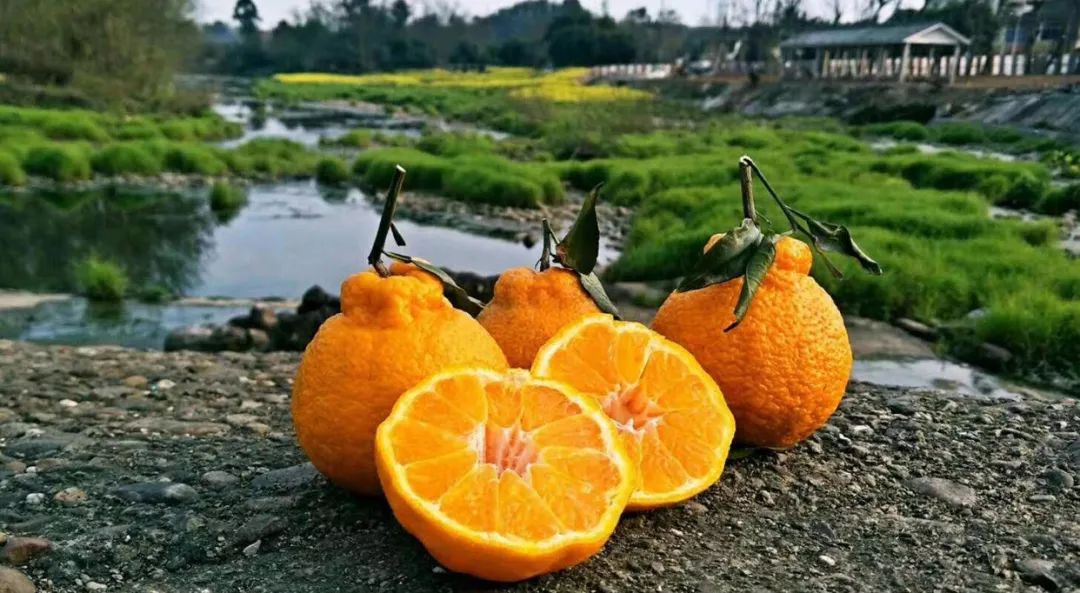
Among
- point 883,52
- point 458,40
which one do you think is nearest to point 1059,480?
point 883,52

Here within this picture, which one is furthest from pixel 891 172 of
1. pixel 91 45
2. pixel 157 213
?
pixel 91 45

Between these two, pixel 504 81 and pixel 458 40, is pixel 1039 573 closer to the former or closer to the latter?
pixel 504 81

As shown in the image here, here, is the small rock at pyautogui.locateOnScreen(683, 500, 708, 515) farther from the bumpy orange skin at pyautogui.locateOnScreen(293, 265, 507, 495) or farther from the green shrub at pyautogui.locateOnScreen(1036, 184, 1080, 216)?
the green shrub at pyautogui.locateOnScreen(1036, 184, 1080, 216)

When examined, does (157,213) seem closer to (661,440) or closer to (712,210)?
(712,210)

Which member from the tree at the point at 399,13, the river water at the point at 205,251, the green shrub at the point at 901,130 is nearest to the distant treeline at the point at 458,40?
the tree at the point at 399,13

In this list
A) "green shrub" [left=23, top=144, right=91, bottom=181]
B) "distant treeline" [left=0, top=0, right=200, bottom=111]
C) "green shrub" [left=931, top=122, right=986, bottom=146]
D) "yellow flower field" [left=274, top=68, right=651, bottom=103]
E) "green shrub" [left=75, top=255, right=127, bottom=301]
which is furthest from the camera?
"yellow flower field" [left=274, top=68, right=651, bottom=103]

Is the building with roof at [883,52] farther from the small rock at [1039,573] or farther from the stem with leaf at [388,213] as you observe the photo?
the stem with leaf at [388,213]

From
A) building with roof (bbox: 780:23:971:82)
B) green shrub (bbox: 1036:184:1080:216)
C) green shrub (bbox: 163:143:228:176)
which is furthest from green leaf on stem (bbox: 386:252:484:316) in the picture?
building with roof (bbox: 780:23:971:82)
